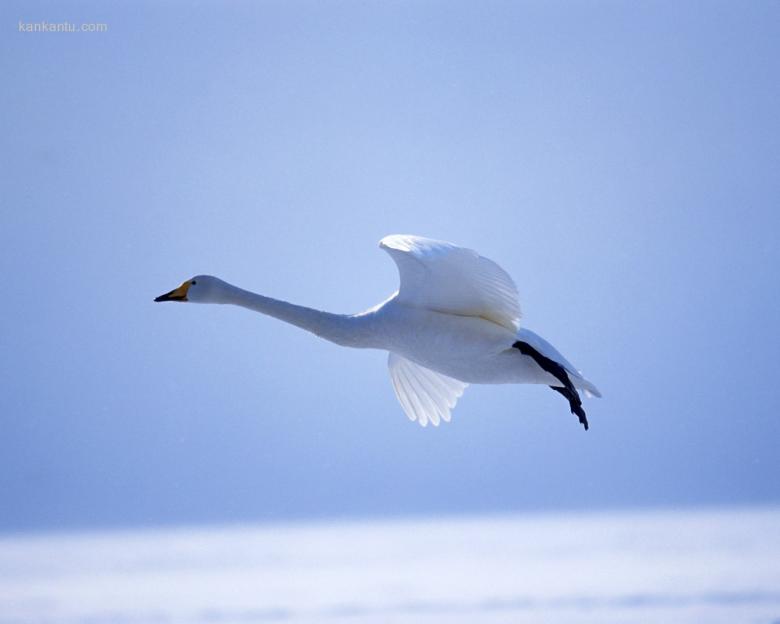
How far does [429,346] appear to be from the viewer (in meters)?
4.86

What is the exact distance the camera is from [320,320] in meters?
4.95

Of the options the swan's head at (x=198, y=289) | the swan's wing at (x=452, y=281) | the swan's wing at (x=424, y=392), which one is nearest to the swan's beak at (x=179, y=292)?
the swan's head at (x=198, y=289)

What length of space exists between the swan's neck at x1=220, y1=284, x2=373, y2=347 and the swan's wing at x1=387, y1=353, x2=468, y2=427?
104cm

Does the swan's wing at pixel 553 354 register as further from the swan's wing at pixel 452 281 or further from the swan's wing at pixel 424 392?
the swan's wing at pixel 424 392

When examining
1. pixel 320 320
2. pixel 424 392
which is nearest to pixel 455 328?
pixel 320 320

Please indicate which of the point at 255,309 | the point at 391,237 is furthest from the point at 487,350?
the point at 255,309

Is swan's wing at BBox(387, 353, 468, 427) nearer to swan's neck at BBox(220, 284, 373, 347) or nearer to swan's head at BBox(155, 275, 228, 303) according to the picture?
swan's neck at BBox(220, 284, 373, 347)

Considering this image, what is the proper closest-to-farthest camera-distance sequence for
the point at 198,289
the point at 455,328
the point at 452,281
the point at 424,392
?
the point at 452,281 → the point at 455,328 → the point at 198,289 → the point at 424,392

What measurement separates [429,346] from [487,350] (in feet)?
0.81

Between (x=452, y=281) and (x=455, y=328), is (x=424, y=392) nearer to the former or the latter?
(x=455, y=328)

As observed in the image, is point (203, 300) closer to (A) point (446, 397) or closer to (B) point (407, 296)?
(B) point (407, 296)

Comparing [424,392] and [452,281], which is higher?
[452,281]

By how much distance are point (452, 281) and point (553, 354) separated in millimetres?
564

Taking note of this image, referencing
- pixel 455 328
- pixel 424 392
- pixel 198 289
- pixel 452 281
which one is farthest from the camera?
pixel 424 392
